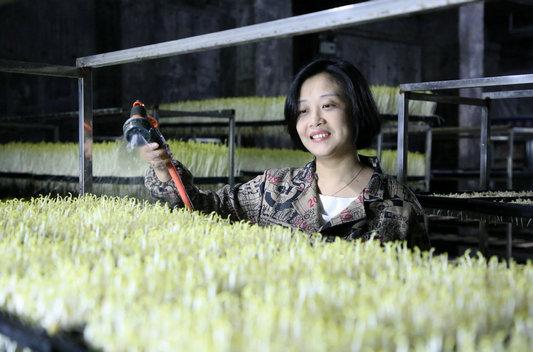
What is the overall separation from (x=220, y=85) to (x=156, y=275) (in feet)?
24.4

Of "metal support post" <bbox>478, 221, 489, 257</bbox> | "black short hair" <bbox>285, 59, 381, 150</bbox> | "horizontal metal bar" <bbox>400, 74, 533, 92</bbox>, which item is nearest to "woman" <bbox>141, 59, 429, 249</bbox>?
"black short hair" <bbox>285, 59, 381, 150</bbox>

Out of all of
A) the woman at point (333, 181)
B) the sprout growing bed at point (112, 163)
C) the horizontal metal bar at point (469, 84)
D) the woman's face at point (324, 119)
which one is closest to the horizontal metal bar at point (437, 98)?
the horizontal metal bar at point (469, 84)

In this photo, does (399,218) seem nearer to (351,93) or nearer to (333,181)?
(333,181)

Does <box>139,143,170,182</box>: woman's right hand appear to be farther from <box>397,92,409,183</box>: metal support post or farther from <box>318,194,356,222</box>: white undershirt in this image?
<box>397,92,409,183</box>: metal support post

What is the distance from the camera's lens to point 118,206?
153 centimetres

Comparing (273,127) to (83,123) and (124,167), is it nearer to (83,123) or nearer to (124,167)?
(124,167)

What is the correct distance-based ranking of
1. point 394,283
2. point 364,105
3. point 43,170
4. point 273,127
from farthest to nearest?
point 273,127 < point 43,170 < point 364,105 < point 394,283

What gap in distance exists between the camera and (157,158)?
1.86m

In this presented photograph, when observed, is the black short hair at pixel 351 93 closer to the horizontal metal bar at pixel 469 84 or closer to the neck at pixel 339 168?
the neck at pixel 339 168

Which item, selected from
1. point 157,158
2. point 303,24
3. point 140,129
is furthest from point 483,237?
point 303,24

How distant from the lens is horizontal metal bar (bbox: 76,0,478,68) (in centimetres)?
101

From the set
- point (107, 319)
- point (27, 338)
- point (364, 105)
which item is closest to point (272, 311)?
point (107, 319)

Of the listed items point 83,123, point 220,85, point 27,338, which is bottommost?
point 27,338

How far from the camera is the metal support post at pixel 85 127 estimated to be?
2076 mm
